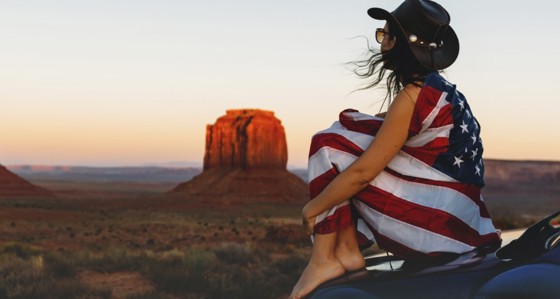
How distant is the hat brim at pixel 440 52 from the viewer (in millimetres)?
2564

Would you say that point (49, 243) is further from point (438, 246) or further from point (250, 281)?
point (438, 246)

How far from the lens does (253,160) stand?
9856cm

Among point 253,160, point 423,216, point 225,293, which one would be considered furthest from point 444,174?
point 253,160

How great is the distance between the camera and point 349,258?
267 centimetres

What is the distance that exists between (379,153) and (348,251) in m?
0.45

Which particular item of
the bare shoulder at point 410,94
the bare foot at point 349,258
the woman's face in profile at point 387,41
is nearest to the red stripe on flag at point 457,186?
the bare shoulder at point 410,94

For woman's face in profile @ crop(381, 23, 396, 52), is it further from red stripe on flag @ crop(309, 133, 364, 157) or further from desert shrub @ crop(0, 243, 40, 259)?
desert shrub @ crop(0, 243, 40, 259)

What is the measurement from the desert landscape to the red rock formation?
14cm

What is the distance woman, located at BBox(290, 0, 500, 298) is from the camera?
8.00 feet

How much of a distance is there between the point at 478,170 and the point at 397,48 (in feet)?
1.73

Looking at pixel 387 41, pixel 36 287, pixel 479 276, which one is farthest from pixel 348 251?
pixel 36 287

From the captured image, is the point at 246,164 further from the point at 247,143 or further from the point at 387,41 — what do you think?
the point at 387,41

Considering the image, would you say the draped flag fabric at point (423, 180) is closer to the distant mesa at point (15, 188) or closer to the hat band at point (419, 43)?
the hat band at point (419, 43)

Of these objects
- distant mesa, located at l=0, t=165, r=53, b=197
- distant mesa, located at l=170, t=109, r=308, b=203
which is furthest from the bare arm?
distant mesa, located at l=0, t=165, r=53, b=197
